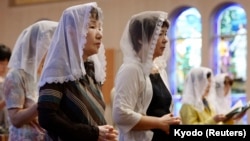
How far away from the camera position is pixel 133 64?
365 cm

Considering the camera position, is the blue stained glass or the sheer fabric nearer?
the sheer fabric

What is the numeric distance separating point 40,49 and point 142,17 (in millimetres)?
708

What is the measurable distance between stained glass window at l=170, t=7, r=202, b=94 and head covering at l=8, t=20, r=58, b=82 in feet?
23.8

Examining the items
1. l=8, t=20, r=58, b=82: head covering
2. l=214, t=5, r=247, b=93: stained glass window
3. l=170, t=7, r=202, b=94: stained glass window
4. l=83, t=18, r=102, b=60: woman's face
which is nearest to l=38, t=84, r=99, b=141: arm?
l=83, t=18, r=102, b=60: woman's face

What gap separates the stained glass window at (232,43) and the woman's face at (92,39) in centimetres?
753

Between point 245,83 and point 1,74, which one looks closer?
point 1,74

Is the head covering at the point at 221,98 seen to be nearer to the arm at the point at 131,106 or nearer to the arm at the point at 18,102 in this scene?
the arm at the point at 131,106

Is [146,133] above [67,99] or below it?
below

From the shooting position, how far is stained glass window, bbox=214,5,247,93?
34.0 feet

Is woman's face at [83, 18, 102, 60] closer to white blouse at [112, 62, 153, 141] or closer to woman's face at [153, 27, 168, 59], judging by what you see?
white blouse at [112, 62, 153, 141]

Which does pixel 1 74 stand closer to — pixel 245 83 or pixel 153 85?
pixel 153 85

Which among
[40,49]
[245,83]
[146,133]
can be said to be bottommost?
[245,83]

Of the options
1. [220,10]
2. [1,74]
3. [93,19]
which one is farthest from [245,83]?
[93,19]
